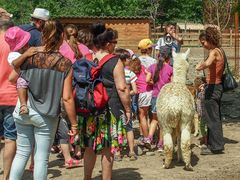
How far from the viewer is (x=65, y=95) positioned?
4324 mm

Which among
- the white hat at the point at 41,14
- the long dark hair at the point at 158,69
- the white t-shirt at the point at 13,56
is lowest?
the long dark hair at the point at 158,69

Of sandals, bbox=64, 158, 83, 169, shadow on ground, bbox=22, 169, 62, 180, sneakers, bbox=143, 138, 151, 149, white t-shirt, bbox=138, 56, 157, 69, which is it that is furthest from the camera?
shadow on ground, bbox=22, 169, 62, 180

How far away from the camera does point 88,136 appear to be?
495 centimetres

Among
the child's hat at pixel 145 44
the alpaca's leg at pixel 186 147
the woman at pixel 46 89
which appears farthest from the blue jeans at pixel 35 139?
the child's hat at pixel 145 44

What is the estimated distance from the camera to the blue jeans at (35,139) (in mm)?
4395

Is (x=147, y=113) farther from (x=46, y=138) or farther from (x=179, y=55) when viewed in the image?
(x=46, y=138)

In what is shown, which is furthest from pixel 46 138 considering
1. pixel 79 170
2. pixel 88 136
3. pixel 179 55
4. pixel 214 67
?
pixel 214 67

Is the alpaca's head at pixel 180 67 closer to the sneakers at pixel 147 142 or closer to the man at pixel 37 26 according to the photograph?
the sneakers at pixel 147 142

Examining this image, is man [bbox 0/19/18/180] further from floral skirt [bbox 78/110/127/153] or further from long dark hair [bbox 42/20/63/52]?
long dark hair [bbox 42/20/63/52]

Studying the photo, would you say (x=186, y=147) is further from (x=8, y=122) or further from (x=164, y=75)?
(x=8, y=122)

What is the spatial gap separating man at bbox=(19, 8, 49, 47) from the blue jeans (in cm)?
175

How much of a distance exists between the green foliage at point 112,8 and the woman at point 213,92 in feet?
101

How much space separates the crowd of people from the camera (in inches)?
171

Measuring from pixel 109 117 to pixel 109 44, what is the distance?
2.52 ft
